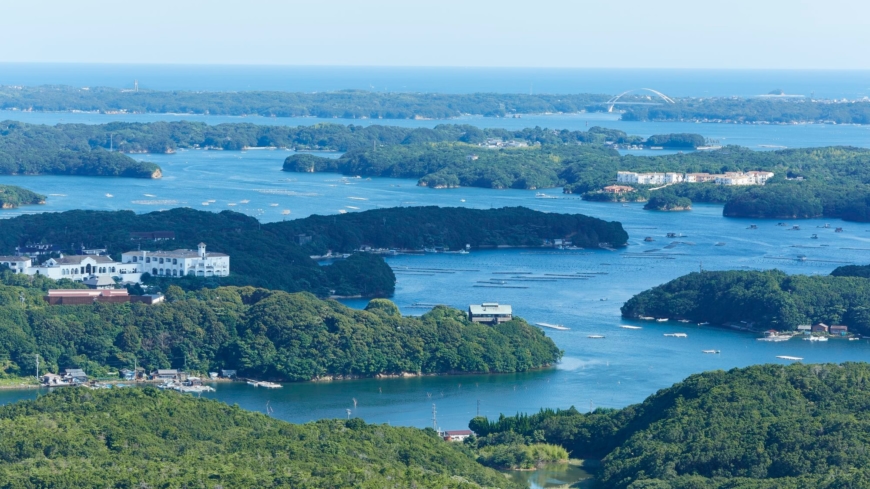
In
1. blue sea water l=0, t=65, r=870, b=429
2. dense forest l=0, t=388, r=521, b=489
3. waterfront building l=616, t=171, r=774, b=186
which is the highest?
dense forest l=0, t=388, r=521, b=489

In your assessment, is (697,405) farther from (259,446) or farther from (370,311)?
(370,311)

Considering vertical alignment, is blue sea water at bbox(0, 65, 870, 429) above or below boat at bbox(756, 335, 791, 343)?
below

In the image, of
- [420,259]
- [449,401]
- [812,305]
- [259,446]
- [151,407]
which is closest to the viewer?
[259,446]

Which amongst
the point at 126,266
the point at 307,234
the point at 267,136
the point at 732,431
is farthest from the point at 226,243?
the point at 267,136

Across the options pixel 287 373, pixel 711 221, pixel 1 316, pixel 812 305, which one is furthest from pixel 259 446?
pixel 711 221

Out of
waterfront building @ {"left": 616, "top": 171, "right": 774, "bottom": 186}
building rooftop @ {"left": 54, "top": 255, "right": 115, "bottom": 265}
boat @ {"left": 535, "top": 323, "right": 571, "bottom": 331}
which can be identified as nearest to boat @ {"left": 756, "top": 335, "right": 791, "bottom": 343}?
boat @ {"left": 535, "top": 323, "right": 571, "bottom": 331}

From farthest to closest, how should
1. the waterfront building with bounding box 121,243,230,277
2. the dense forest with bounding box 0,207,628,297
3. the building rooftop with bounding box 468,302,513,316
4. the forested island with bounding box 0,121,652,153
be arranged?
the forested island with bounding box 0,121,652,153
the dense forest with bounding box 0,207,628,297
the waterfront building with bounding box 121,243,230,277
the building rooftop with bounding box 468,302,513,316

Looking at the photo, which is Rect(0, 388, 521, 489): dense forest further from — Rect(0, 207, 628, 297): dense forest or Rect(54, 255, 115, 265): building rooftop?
Rect(54, 255, 115, 265): building rooftop
